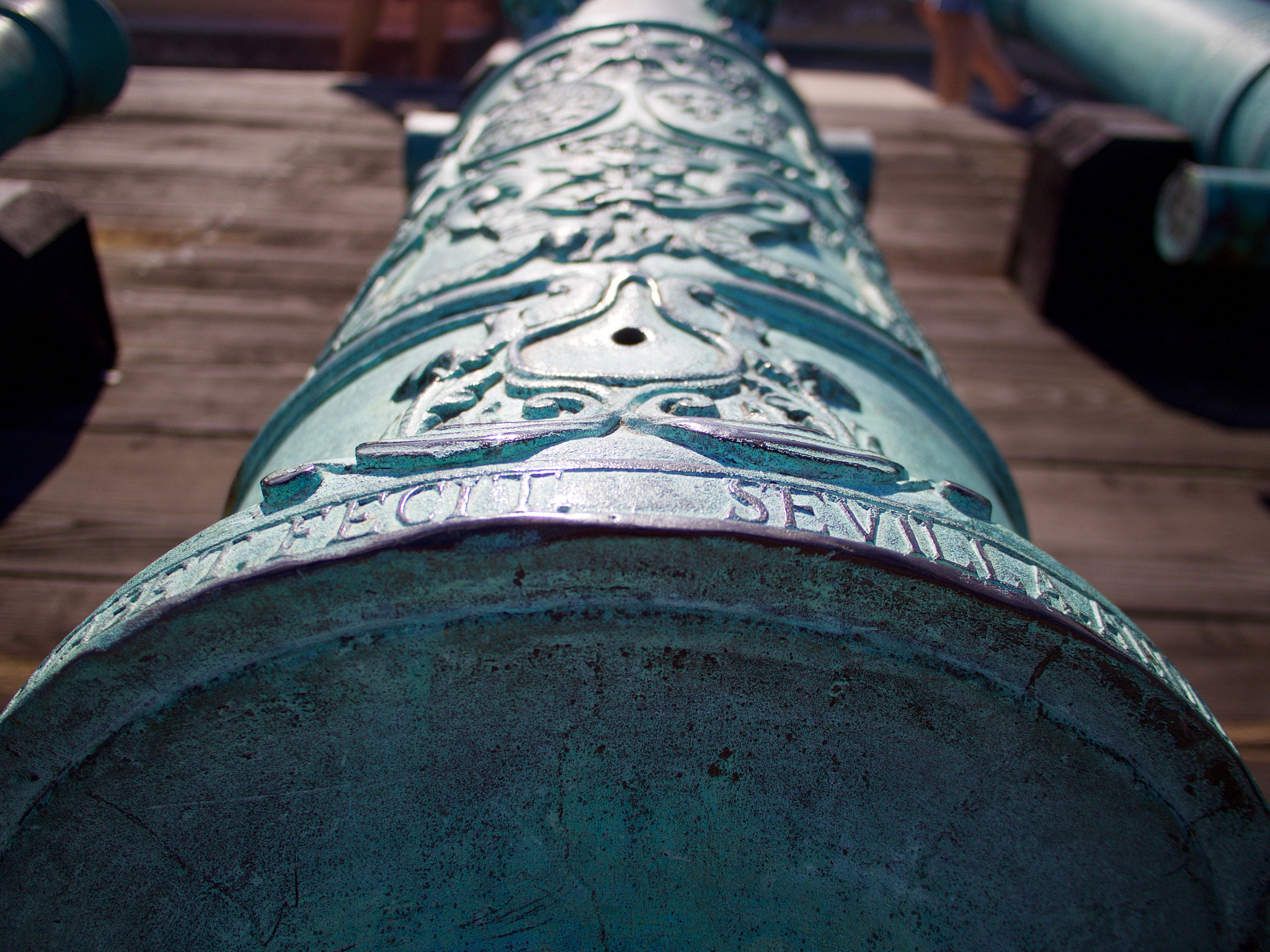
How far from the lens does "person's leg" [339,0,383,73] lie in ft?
15.9

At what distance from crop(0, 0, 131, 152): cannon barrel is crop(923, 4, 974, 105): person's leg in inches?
148

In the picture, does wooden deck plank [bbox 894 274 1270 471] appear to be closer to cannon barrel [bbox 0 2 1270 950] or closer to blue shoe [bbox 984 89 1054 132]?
cannon barrel [bbox 0 2 1270 950]

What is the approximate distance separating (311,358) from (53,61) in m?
0.73

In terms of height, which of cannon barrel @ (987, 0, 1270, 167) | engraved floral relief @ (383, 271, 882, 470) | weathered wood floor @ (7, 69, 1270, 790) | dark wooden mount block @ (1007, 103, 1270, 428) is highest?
cannon barrel @ (987, 0, 1270, 167)

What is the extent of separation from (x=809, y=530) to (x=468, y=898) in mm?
332

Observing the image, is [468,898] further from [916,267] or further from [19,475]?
[916,267]

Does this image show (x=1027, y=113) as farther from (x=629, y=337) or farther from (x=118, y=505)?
(x=629, y=337)

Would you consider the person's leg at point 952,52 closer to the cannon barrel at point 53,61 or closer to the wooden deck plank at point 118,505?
the cannon barrel at point 53,61

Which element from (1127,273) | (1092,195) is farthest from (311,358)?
(1127,273)

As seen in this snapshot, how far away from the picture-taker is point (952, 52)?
15.6ft

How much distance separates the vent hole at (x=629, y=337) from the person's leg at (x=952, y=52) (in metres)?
4.48

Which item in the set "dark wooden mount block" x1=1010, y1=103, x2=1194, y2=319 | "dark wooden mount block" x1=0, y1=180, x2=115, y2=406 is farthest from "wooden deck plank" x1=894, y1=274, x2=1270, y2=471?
"dark wooden mount block" x1=0, y1=180, x2=115, y2=406

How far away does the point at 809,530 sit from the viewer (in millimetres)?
527

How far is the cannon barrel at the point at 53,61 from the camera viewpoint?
1827 mm
